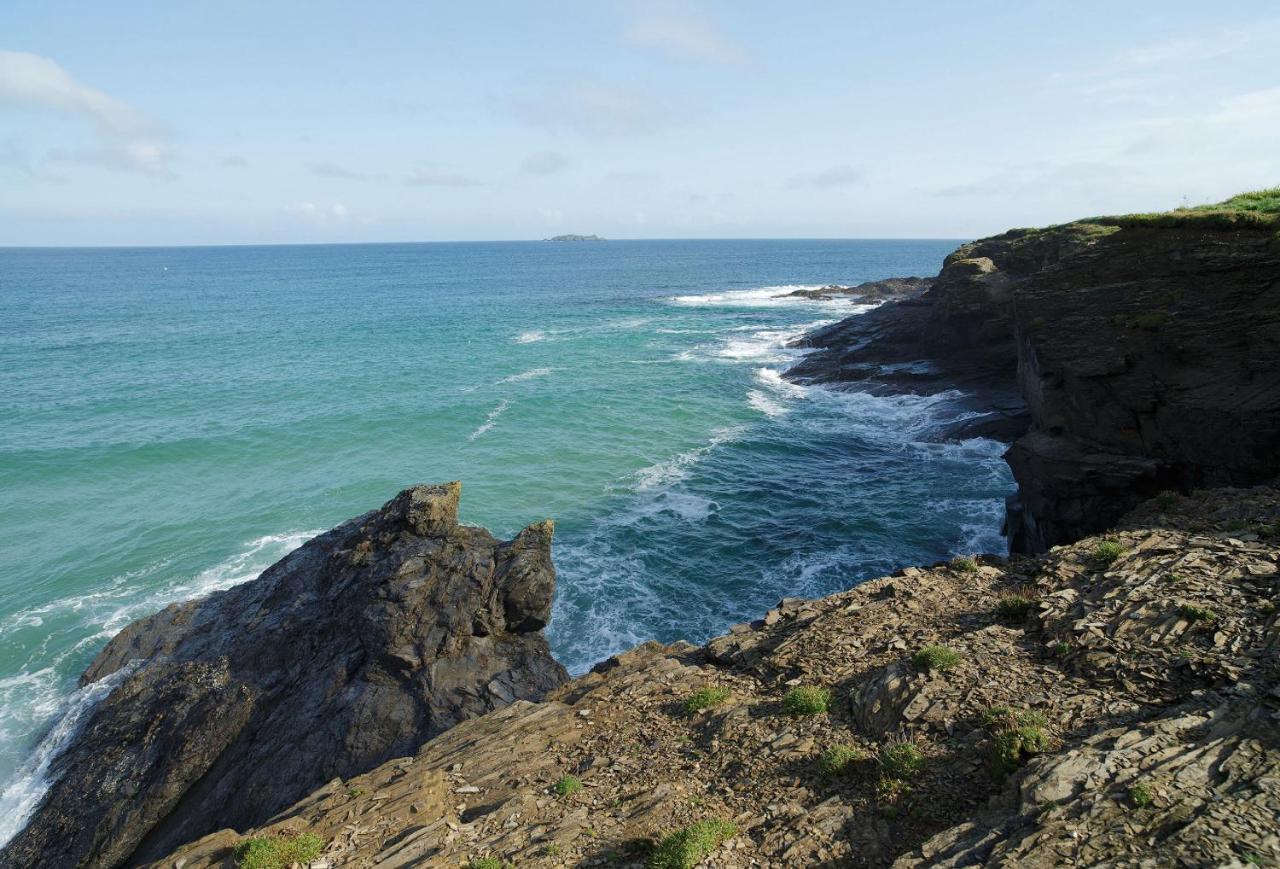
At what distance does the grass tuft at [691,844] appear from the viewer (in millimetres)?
10227

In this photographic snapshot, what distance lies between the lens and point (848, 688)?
545 inches

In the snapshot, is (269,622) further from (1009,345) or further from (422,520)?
(1009,345)

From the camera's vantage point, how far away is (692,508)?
3569cm

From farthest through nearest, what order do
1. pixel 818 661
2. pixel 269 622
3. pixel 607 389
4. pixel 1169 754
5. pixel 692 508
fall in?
pixel 607 389
pixel 692 508
pixel 269 622
pixel 818 661
pixel 1169 754

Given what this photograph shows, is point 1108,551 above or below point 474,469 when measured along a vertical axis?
above

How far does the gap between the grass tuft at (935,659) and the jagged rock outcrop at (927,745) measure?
13 cm

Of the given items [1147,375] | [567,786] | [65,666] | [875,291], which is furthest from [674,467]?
[875,291]

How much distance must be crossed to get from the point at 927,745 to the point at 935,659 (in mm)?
1998

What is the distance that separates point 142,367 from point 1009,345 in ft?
257

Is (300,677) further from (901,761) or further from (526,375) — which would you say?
(526,375)

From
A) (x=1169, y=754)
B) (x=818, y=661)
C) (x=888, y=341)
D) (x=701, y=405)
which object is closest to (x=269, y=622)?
(x=818, y=661)

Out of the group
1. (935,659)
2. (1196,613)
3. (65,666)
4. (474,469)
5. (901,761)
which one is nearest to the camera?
(901,761)

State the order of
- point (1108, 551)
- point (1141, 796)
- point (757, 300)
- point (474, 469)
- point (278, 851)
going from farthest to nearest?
point (757, 300) → point (474, 469) → point (1108, 551) → point (278, 851) → point (1141, 796)

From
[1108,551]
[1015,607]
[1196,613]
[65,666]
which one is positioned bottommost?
[65,666]
